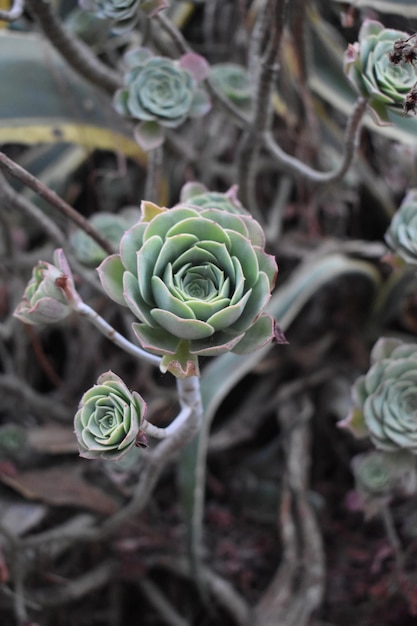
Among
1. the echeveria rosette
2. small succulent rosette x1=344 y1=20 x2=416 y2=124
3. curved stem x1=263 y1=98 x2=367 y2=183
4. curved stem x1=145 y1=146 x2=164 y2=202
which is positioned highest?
small succulent rosette x1=344 y1=20 x2=416 y2=124

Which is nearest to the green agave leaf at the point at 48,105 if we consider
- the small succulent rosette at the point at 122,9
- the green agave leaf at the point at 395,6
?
the small succulent rosette at the point at 122,9

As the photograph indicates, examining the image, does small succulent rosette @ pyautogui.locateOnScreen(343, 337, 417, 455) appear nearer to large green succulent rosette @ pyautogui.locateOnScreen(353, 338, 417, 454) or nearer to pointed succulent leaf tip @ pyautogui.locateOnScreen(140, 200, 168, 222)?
large green succulent rosette @ pyautogui.locateOnScreen(353, 338, 417, 454)

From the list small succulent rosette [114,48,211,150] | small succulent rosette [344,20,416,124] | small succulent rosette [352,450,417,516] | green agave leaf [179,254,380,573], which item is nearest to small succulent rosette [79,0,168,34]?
small succulent rosette [114,48,211,150]

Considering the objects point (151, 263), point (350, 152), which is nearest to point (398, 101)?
point (350, 152)

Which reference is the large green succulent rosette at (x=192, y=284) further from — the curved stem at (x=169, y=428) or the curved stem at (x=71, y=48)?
the curved stem at (x=71, y=48)

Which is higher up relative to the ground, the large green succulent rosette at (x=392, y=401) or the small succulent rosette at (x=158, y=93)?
the small succulent rosette at (x=158, y=93)

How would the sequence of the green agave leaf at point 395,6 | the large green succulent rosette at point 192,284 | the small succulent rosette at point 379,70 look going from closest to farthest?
1. the large green succulent rosette at point 192,284
2. the small succulent rosette at point 379,70
3. the green agave leaf at point 395,6

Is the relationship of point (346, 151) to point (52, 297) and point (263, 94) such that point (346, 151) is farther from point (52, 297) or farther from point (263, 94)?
point (52, 297)

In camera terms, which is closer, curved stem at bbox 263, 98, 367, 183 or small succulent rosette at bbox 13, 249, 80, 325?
small succulent rosette at bbox 13, 249, 80, 325

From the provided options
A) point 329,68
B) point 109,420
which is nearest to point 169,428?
point 109,420
